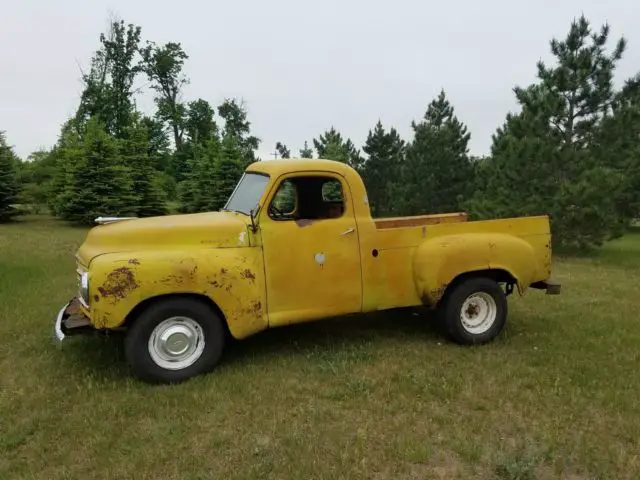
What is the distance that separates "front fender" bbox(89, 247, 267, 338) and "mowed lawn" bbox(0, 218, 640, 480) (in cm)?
63

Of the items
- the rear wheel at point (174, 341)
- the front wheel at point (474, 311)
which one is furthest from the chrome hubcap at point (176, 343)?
the front wheel at point (474, 311)

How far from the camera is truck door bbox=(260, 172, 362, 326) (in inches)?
211

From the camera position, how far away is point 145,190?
82.5 ft

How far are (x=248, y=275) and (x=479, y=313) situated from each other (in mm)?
2781

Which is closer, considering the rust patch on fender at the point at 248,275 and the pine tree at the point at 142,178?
the rust patch on fender at the point at 248,275

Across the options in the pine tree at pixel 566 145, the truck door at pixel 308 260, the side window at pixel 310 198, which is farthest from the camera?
the pine tree at pixel 566 145

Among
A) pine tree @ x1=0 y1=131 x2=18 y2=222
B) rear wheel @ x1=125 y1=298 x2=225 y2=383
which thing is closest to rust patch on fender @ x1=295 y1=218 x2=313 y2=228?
rear wheel @ x1=125 y1=298 x2=225 y2=383

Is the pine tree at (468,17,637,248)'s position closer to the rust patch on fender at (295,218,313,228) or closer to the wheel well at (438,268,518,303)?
the wheel well at (438,268,518,303)

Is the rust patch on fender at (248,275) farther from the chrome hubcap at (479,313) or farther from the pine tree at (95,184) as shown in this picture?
the pine tree at (95,184)

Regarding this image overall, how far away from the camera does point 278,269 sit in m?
5.37

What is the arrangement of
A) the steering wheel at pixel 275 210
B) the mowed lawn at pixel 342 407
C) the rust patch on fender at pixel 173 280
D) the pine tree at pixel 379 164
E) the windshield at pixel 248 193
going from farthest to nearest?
the pine tree at pixel 379 164 < the windshield at pixel 248 193 < the steering wheel at pixel 275 210 < the rust patch on fender at pixel 173 280 < the mowed lawn at pixel 342 407

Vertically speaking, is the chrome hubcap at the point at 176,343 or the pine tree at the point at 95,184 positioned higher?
the pine tree at the point at 95,184

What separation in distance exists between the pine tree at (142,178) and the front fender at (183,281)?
20450 millimetres

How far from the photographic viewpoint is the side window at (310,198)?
5.82 m
